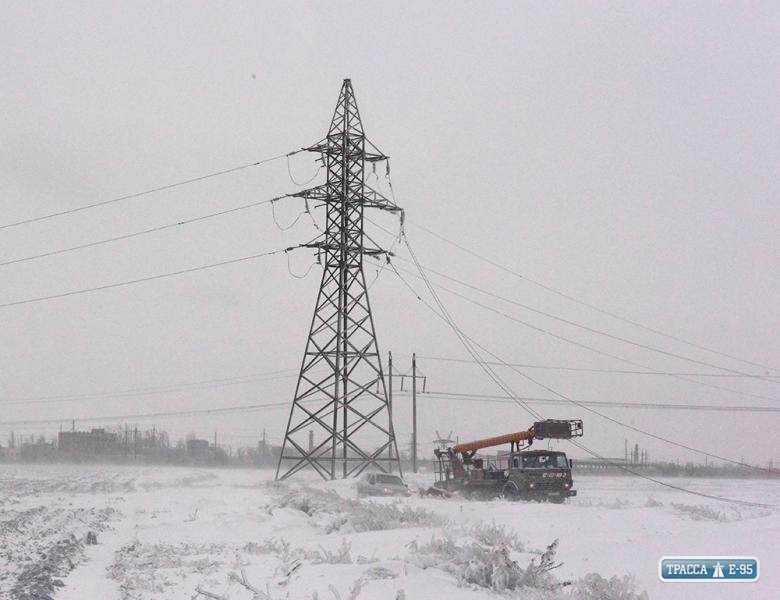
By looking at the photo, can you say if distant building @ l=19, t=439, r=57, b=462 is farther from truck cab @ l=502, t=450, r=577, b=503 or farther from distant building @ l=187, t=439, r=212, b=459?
truck cab @ l=502, t=450, r=577, b=503

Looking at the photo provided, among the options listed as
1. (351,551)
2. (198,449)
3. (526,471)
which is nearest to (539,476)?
(526,471)

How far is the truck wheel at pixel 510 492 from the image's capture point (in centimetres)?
3503

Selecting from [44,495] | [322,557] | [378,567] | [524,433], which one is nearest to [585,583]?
[378,567]

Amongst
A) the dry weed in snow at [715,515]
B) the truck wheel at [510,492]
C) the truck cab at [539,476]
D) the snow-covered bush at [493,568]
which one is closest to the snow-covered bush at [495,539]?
the snow-covered bush at [493,568]

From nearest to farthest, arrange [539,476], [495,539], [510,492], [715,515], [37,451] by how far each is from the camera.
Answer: [495,539] < [715,515] < [539,476] < [510,492] < [37,451]

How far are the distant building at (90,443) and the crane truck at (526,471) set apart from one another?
3722 inches

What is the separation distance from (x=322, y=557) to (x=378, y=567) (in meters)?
2.38

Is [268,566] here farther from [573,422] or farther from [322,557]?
[573,422]

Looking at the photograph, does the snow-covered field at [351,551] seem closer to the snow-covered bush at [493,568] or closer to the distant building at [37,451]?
the snow-covered bush at [493,568]

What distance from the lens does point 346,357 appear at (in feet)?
113

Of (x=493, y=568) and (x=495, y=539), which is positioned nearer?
(x=493, y=568)
